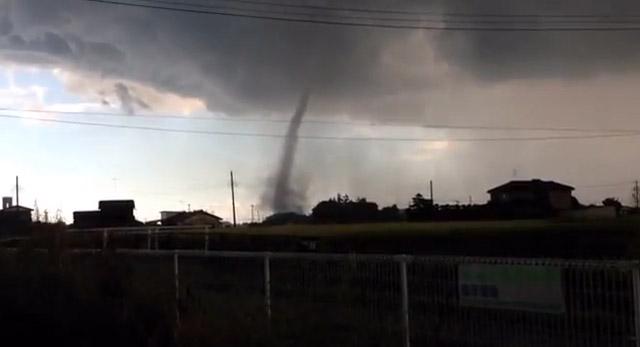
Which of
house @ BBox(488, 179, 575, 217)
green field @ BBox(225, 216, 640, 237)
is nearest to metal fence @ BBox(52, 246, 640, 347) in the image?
green field @ BBox(225, 216, 640, 237)

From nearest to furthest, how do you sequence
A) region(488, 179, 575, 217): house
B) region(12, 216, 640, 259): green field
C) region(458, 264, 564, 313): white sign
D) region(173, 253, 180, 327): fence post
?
region(458, 264, 564, 313): white sign < region(173, 253, 180, 327): fence post < region(12, 216, 640, 259): green field < region(488, 179, 575, 217): house

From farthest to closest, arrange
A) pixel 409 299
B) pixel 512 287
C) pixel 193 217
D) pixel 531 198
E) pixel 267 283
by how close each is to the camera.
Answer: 1. pixel 193 217
2. pixel 531 198
3. pixel 267 283
4. pixel 409 299
5. pixel 512 287

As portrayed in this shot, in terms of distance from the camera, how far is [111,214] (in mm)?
73188

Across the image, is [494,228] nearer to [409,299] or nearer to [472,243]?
[472,243]

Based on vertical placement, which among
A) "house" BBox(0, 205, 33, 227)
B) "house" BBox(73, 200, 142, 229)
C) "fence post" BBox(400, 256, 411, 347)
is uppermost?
"house" BBox(73, 200, 142, 229)

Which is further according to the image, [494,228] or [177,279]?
[494,228]

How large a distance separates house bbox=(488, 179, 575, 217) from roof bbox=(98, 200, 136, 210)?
98.9ft

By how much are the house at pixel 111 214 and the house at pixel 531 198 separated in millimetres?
28947

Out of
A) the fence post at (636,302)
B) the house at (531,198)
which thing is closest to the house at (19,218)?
the fence post at (636,302)

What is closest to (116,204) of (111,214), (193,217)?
(111,214)

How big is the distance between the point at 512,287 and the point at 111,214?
67.2 meters

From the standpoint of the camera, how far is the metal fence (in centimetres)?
822

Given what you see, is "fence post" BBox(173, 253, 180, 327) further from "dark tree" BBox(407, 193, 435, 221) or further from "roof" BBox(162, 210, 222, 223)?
"roof" BBox(162, 210, 222, 223)

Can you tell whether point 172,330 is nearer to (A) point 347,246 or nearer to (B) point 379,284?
(B) point 379,284
